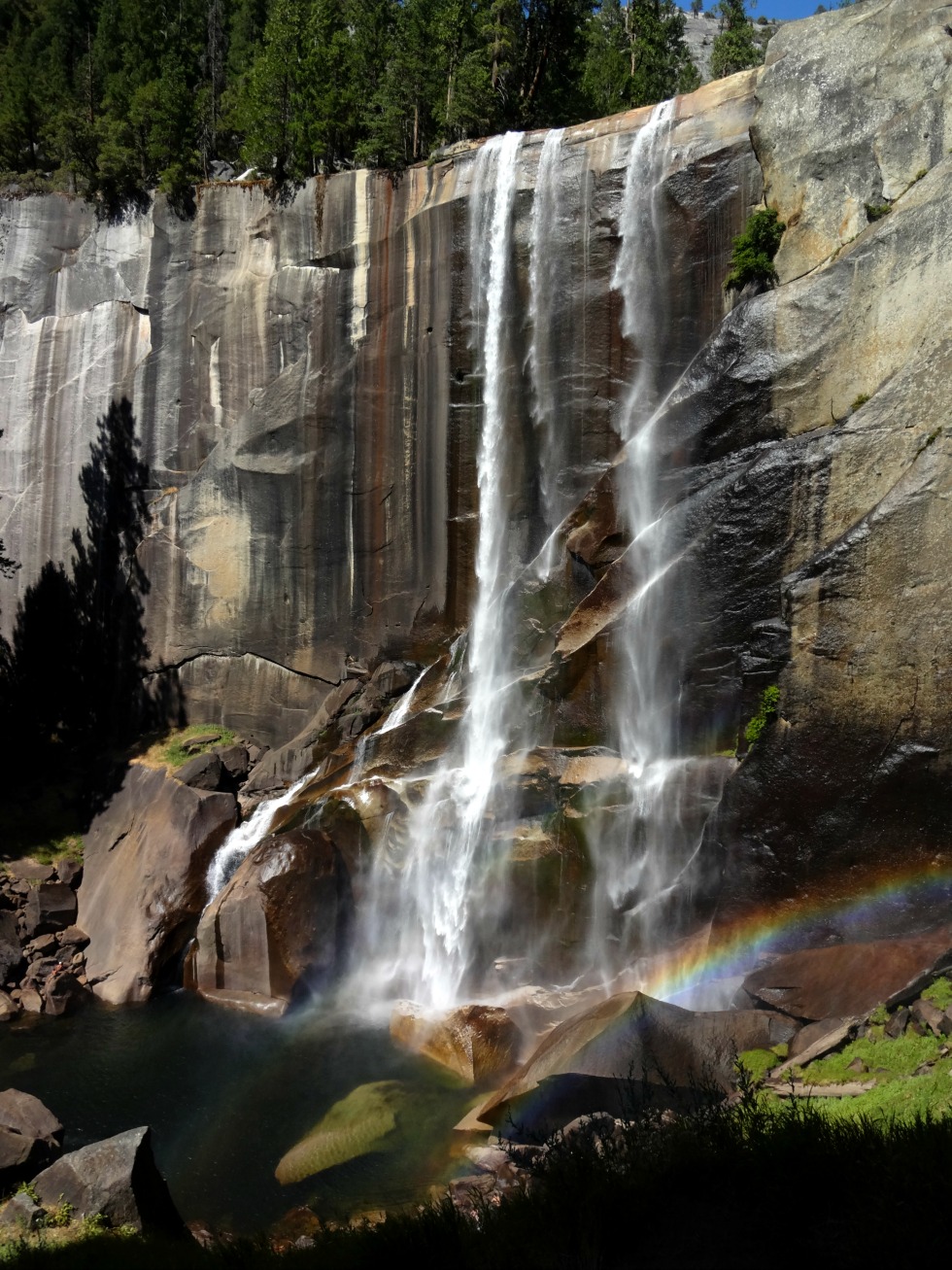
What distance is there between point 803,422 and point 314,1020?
488 inches

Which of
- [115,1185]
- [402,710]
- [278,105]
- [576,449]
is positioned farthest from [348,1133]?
[278,105]

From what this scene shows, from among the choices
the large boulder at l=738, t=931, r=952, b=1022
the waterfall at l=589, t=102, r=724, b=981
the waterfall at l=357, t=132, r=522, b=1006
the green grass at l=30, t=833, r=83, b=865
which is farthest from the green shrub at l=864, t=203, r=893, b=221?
the green grass at l=30, t=833, r=83, b=865

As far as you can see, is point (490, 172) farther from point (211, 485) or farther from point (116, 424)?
point (116, 424)

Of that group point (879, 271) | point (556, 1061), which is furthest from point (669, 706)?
point (879, 271)

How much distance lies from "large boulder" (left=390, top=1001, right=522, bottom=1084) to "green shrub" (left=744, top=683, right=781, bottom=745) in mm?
5328

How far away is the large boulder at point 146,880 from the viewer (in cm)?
1795

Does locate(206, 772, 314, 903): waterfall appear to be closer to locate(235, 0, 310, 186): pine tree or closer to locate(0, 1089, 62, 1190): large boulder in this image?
locate(0, 1089, 62, 1190): large boulder

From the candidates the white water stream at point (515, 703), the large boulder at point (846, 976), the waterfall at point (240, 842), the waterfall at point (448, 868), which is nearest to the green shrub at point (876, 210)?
the white water stream at point (515, 703)

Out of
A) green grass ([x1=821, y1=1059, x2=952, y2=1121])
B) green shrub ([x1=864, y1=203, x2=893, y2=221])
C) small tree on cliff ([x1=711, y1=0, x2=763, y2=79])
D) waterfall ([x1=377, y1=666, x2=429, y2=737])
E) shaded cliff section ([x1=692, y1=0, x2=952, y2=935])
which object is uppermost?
small tree on cliff ([x1=711, y1=0, x2=763, y2=79])

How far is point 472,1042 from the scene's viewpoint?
43.7 ft

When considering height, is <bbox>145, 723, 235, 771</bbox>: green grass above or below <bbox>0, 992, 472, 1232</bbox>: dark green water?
above

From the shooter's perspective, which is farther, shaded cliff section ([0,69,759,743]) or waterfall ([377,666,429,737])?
shaded cliff section ([0,69,759,743])

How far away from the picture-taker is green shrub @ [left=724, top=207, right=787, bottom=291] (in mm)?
18234

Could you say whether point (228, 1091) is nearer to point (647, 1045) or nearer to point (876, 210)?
point (647, 1045)
